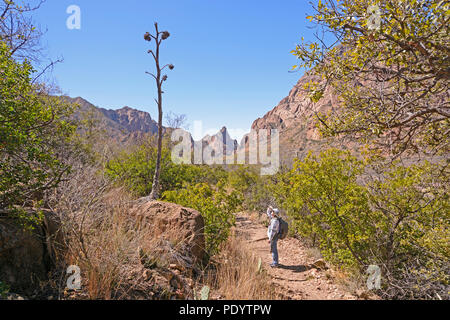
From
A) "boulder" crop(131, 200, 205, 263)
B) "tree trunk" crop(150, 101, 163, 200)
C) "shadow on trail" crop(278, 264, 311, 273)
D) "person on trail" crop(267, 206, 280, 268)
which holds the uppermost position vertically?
"tree trunk" crop(150, 101, 163, 200)

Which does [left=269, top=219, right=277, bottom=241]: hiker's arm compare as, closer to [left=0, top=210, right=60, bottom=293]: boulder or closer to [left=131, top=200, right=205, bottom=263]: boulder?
[left=131, top=200, right=205, bottom=263]: boulder

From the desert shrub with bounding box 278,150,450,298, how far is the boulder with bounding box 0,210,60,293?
492 cm

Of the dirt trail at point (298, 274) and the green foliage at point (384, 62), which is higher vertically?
the green foliage at point (384, 62)

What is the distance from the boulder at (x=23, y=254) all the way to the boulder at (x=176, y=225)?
1507 millimetres

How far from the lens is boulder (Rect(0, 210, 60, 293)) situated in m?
2.38

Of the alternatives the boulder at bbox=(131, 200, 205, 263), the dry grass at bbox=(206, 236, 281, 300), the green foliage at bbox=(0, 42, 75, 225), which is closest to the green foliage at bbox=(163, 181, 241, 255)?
the boulder at bbox=(131, 200, 205, 263)

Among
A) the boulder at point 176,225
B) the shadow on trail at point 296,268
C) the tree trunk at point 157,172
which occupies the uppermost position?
the tree trunk at point 157,172

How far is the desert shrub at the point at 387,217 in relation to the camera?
3.66 metres

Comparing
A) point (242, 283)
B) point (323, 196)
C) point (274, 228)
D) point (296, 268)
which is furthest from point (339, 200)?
point (242, 283)

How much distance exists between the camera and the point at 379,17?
2.31 metres

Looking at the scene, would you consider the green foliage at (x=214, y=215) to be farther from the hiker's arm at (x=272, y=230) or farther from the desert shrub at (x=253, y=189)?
the desert shrub at (x=253, y=189)

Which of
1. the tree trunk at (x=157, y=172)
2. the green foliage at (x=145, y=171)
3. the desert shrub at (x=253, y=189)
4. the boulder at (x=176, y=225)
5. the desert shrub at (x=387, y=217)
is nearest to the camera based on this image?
the desert shrub at (x=387, y=217)

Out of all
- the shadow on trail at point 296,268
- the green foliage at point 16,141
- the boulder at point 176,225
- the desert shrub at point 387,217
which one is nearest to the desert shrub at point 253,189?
the shadow on trail at point 296,268
